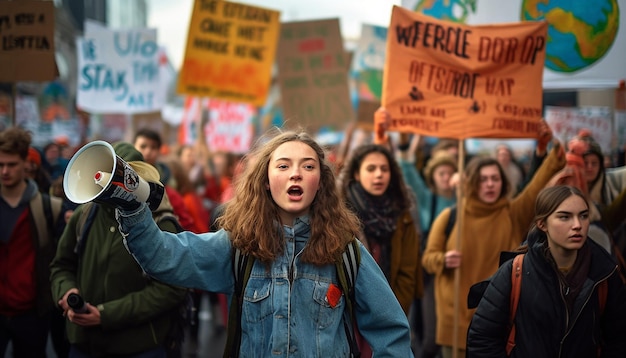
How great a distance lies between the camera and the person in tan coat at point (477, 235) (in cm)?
525

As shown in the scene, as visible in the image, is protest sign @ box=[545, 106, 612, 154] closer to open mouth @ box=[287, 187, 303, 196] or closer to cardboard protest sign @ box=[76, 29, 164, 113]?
cardboard protest sign @ box=[76, 29, 164, 113]

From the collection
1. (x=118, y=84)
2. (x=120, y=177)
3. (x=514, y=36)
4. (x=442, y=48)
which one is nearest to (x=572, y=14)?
(x=514, y=36)

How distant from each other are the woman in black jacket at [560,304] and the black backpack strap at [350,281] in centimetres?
95

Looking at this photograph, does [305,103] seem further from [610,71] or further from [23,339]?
[23,339]

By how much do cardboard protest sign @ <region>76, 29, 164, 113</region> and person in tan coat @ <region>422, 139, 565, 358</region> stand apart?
5.99 meters

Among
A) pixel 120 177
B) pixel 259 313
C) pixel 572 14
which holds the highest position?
pixel 572 14

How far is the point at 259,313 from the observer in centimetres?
280

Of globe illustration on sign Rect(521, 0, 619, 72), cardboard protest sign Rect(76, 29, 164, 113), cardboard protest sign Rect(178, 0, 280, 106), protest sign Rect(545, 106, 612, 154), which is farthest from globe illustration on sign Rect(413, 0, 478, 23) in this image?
cardboard protest sign Rect(76, 29, 164, 113)

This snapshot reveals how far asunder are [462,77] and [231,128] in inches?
363

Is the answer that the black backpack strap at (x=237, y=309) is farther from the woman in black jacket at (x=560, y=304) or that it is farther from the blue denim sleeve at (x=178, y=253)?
the woman in black jacket at (x=560, y=304)

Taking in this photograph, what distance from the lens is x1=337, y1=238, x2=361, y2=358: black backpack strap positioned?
2.87 meters

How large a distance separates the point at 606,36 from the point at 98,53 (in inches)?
260

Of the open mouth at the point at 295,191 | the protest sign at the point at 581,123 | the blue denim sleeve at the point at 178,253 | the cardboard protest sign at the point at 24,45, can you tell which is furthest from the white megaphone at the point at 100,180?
the protest sign at the point at 581,123

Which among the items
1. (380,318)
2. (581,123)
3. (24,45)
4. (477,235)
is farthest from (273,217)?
(581,123)
